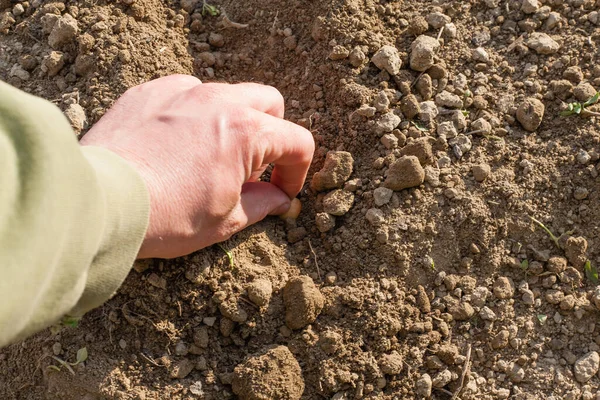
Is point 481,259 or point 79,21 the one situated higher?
point 79,21

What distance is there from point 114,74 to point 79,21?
28cm

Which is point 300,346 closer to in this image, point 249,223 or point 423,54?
point 249,223

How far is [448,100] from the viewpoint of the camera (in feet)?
7.69

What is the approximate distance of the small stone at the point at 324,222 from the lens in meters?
2.24

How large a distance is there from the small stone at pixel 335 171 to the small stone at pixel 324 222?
0.11m

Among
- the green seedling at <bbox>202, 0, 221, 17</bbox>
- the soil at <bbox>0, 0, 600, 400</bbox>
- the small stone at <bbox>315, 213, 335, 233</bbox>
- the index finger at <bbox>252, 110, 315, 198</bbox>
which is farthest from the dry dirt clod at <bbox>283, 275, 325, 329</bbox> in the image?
the green seedling at <bbox>202, 0, 221, 17</bbox>

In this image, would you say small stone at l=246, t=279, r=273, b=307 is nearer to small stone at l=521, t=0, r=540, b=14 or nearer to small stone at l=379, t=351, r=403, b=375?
small stone at l=379, t=351, r=403, b=375

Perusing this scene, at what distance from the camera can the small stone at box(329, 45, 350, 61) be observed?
2.37 metres

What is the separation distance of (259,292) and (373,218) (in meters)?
0.45

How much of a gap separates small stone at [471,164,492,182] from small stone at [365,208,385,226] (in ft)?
1.18

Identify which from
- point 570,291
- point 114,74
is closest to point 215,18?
point 114,74

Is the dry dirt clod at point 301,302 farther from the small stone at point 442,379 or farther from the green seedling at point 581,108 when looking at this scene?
the green seedling at point 581,108

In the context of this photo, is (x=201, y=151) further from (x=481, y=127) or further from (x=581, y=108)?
(x=581, y=108)

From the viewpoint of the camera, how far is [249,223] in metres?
2.15
